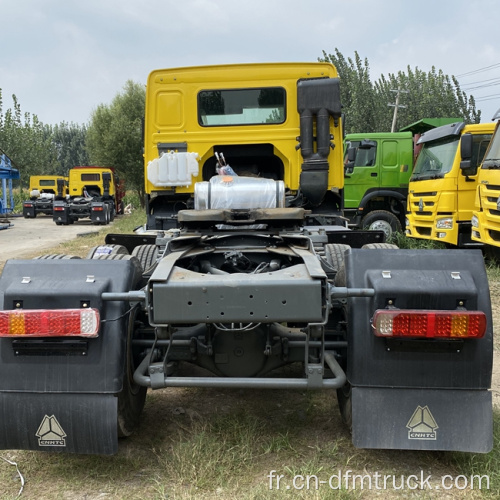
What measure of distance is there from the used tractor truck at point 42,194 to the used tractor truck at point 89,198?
197 centimetres

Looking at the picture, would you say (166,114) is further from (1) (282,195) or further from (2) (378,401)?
(2) (378,401)

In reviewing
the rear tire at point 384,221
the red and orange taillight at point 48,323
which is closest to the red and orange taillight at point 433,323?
the red and orange taillight at point 48,323

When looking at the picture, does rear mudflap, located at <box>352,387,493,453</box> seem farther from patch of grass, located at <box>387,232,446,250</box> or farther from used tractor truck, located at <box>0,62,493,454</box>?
patch of grass, located at <box>387,232,446,250</box>

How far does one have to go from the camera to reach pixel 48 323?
8.01 ft

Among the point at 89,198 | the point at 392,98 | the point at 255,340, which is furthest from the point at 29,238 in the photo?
the point at 392,98

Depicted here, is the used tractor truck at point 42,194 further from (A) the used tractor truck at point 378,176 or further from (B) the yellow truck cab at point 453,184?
(B) the yellow truck cab at point 453,184

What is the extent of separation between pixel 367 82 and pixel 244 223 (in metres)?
28.0

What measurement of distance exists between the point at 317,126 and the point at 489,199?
166 inches

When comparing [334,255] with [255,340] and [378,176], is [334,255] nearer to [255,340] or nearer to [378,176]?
[255,340]

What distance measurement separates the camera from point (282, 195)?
422cm

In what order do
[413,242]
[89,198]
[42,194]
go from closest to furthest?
[413,242] < [89,198] < [42,194]

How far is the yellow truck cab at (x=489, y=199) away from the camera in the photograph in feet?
25.4

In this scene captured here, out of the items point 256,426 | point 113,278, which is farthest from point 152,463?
point 113,278

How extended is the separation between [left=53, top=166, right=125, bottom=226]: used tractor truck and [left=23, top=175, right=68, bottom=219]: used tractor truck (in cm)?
197
